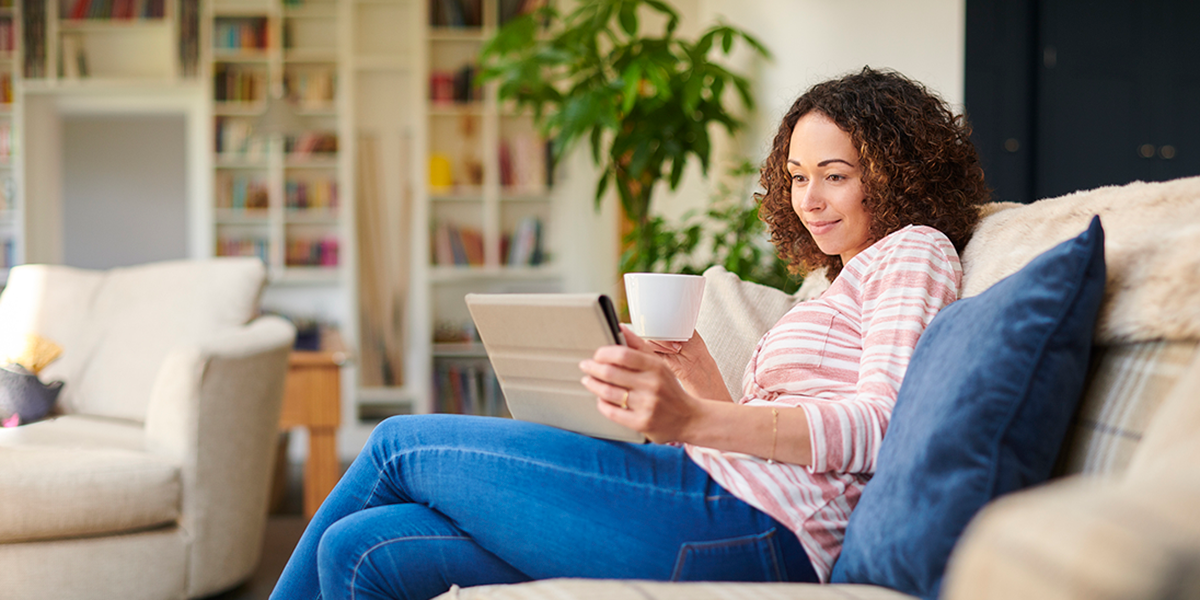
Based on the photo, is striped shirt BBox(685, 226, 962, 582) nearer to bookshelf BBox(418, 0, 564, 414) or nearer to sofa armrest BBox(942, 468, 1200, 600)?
sofa armrest BBox(942, 468, 1200, 600)

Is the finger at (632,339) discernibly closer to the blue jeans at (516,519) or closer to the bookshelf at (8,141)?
the blue jeans at (516,519)

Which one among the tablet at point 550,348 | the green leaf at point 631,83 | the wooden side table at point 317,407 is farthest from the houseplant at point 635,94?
the tablet at point 550,348

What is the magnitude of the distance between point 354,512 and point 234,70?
4191 millimetres

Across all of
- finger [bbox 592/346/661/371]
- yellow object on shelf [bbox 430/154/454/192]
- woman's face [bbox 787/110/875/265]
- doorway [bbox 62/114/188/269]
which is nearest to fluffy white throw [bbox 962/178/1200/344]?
woman's face [bbox 787/110/875/265]

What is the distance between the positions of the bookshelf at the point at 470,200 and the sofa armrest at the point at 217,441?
2453 millimetres

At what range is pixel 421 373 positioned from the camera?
15.3ft

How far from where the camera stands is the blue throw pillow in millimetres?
729

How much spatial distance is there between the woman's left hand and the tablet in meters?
0.03

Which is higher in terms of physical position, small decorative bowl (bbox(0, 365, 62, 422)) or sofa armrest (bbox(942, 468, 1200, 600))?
sofa armrest (bbox(942, 468, 1200, 600))

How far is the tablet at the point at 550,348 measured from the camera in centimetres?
86

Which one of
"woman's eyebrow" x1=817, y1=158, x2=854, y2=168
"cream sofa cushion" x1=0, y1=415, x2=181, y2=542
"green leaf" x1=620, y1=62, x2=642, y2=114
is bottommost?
"cream sofa cushion" x1=0, y1=415, x2=181, y2=542

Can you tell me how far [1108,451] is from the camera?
2.52ft

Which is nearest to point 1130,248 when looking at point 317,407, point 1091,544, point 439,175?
point 1091,544

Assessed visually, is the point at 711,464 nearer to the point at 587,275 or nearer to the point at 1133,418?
the point at 1133,418
